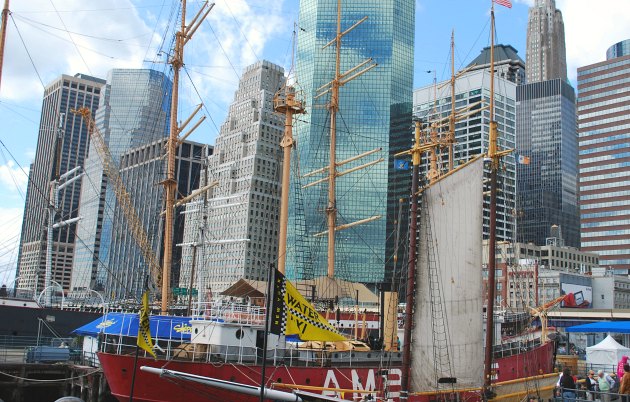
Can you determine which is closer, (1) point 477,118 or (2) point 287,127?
(2) point 287,127

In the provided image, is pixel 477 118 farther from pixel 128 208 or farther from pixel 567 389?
pixel 567 389

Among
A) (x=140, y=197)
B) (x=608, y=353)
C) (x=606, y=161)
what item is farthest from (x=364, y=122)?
(x=608, y=353)

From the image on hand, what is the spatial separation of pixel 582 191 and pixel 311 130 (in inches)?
3169

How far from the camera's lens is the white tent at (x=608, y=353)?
127 feet

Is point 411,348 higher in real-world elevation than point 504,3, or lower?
lower

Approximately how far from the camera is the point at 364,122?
133000 millimetres

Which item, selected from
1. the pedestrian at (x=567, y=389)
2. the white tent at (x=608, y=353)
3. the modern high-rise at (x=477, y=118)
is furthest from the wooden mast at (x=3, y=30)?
the modern high-rise at (x=477, y=118)

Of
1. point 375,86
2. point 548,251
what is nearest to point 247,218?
point 375,86

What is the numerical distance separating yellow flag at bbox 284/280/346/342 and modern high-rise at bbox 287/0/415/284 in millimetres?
104011

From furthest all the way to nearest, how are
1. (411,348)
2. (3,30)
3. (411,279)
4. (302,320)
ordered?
(3,30)
(411,348)
(411,279)
(302,320)

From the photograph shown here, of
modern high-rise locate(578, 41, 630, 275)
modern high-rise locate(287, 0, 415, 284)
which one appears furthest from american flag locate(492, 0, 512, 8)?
modern high-rise locate(578, 41, 630, 275)

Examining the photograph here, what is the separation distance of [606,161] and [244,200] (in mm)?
96332

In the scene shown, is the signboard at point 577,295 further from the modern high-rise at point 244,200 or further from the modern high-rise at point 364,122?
the modern high-rise at point 244,200

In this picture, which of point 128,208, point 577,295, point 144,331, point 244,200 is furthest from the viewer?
point 244,200
